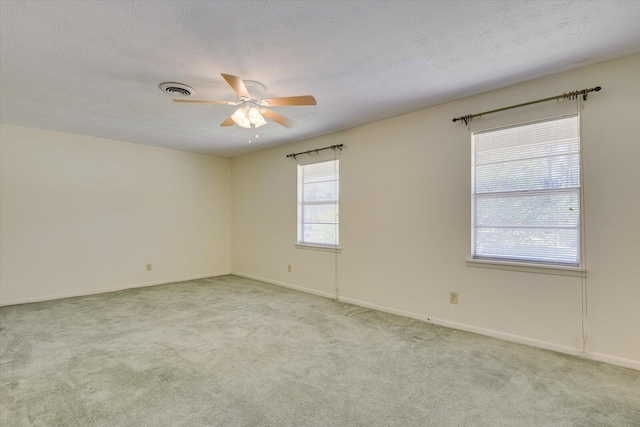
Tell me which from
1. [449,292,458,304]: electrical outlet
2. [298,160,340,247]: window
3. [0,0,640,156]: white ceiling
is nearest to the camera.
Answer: [0,0,640,156]: white ceiling

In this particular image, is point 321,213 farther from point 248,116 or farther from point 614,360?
point 614,360

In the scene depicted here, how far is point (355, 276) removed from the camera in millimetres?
4176

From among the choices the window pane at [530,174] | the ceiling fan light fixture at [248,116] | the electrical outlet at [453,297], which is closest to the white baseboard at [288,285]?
the electrical outlet at [453,297]

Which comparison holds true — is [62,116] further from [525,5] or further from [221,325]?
[525,5]

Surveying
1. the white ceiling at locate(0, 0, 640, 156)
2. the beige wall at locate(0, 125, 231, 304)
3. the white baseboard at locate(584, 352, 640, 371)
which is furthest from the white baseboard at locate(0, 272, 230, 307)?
the white baseboard at locate(584, 352, 640, 371)

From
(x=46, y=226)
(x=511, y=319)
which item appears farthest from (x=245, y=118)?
(x=46, y=226)

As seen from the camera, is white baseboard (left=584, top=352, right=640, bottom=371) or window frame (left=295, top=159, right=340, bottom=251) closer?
white baseboard (left=584, top=352, right=640, bottom=371)

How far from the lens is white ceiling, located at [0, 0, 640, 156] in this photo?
6.01 feet

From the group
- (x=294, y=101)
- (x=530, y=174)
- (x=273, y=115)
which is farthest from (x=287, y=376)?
(x=530, y=174)

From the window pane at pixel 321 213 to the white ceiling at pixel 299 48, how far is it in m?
1.56

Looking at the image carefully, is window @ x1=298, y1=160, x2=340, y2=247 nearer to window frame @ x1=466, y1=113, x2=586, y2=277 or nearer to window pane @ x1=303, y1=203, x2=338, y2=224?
window pane @ x1=303, y1=203, x2=338, y2=224

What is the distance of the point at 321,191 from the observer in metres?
4.74

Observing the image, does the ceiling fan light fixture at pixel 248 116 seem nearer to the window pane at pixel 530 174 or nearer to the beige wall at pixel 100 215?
the window pane at pixel 530 174

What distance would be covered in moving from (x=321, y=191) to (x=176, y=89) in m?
2.46
